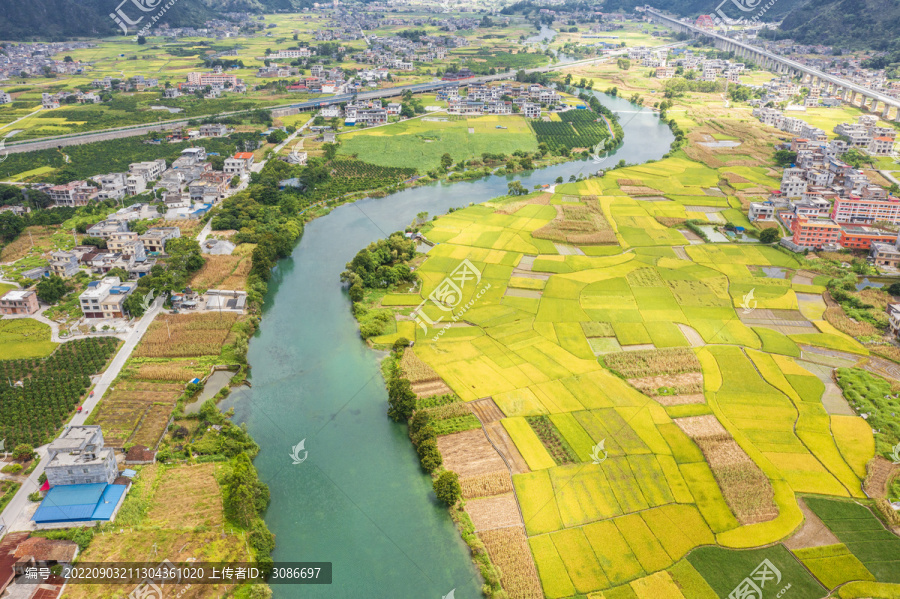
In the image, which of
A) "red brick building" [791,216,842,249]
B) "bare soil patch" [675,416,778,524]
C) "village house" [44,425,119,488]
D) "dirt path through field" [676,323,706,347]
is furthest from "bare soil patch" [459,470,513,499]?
"red brick building" [791,216,842,249]

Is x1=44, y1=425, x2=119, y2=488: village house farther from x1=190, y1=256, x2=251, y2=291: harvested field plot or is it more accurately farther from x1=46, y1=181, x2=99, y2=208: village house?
x1=46, y1=181, x2=99, y2=208: village house

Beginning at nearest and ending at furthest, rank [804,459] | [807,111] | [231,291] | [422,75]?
1. [804,459]
2. [231,291]
3. [807,111]
4. [422,75]

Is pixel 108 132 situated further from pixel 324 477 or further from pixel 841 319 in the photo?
pixel 841 319

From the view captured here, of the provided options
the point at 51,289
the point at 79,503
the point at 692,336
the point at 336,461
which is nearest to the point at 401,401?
the point at 336,461

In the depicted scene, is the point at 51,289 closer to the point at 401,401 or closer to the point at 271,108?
the point at 401,401

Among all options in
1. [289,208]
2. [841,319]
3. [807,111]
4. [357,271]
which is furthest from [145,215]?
[807,111]

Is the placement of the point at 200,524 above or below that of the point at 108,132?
below
